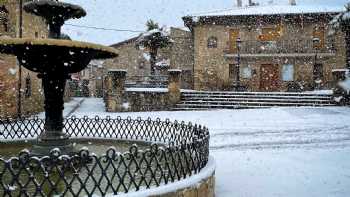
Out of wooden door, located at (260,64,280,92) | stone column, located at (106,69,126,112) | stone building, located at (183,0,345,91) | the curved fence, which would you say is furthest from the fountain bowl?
wooden door, located at (260,64,280,92)

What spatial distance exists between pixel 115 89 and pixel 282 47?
1774 centimetres

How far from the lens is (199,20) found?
34.2 metres

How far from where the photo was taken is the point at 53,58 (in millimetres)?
6504

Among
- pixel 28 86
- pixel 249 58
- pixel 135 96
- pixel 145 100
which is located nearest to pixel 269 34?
pixel 249 58

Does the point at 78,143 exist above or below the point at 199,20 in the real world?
below

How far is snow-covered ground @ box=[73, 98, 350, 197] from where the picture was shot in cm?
725

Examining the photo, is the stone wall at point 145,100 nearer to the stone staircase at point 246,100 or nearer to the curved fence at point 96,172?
the stone staircase at point 246,100

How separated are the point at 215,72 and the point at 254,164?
26188 millimetres

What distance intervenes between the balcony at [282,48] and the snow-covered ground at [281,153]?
50.7 ft

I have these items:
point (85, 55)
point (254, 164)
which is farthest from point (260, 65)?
point (85, 55)

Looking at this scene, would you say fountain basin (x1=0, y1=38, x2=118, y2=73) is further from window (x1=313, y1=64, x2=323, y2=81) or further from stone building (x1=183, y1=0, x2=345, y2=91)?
window (x1=313, y1=64, x2=323, y2=81)

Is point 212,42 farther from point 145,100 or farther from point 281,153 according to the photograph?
point 281,153

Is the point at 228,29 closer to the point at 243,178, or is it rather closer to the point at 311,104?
the point at 311,104

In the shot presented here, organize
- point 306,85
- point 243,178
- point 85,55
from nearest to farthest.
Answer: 1. point 85,55
2. point 243,178
3. point 306,85
